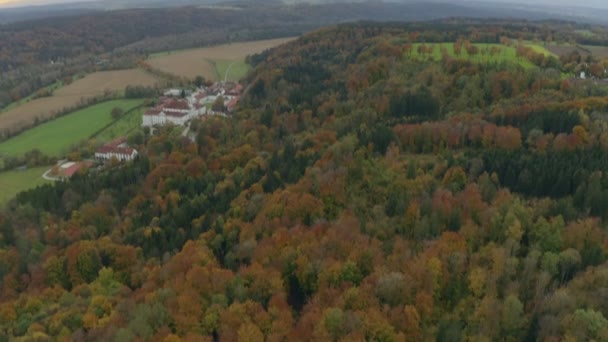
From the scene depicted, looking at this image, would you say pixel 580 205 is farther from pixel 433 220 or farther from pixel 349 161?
pixel 349 161

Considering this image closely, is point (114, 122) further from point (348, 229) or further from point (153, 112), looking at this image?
point (348, 229)

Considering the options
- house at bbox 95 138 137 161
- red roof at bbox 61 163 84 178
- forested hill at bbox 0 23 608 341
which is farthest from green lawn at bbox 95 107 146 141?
forested hill at bbox 0 23 608 341

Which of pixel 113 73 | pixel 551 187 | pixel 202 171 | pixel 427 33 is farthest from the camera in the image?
pixel 113 73

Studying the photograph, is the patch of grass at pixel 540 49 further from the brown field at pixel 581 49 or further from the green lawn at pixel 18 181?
the green lawn at pixel 18 181

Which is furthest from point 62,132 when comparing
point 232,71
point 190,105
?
point 232,71

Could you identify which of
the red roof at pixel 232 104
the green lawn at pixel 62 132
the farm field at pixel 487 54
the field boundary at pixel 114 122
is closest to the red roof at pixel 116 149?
the green lawn at pixel 62 132

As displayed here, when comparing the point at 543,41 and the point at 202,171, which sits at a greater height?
the point at 543,41

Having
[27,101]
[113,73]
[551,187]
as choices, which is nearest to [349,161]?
[551,187]

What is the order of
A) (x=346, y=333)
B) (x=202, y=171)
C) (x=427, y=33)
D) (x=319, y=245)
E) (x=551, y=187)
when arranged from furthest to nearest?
(x=427, y=33)
(x=202, y=171)
(x=551, y=187)
(x=319, y=245)
(x=346, y=333)
